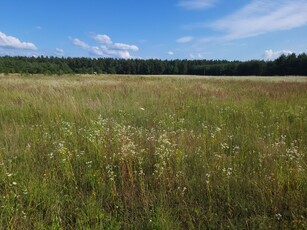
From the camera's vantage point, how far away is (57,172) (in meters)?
2.95

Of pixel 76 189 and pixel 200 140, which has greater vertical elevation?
pixel 200 140

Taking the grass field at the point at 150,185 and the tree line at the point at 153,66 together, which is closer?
the grass field at the point at 150,185

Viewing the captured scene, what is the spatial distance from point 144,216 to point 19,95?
714 centimetres

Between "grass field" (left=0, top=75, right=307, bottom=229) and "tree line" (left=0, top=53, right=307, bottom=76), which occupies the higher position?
"tree line" (left=0, top=53, right=307, bottom=76)

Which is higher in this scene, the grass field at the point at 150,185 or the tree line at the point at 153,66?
the tree line at the point at 153,66

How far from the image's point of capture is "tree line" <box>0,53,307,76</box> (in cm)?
6694

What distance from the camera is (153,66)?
109m

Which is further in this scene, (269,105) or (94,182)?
(269,105)

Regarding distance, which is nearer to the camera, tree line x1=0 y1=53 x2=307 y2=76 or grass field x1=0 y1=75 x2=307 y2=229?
grass field x1=0 y1=75 x2=307 y2=229

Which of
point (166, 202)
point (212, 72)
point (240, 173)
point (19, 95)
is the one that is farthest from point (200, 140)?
point (212, 72)

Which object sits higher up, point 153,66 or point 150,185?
point 153,66

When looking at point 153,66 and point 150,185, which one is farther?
point 153,66

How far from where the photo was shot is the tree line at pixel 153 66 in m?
66.9

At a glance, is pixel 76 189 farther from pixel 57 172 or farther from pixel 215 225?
pixel 215 225
